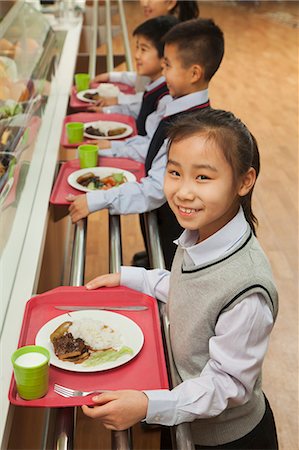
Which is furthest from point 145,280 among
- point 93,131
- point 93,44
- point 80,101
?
point 93,44

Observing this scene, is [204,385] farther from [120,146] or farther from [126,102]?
[126,102]

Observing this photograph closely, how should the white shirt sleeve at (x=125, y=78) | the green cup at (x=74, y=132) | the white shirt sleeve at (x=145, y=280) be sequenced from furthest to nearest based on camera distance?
the white shirt sleeve at (x=125, y=78) < the green cup at (x=74, y=132) < the white shirt sleeve at (x=145, y=280)

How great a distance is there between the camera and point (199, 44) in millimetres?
2234

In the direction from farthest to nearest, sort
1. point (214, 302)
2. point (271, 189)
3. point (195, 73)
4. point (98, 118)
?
point (271, 189) → point (98, 118) → point (195, 73) → point (214, 302)

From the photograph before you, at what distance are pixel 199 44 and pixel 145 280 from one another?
3.47 ft

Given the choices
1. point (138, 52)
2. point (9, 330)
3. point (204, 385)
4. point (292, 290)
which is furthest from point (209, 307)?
point (292, 290)

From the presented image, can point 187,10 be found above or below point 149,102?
above

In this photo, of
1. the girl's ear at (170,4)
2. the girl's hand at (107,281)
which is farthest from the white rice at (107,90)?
the girl's hand at (107,281)

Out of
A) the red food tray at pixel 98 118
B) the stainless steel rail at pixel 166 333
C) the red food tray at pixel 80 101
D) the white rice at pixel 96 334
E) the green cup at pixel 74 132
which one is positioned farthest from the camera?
the red food tray at pixel 80 101

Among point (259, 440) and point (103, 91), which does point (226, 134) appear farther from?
point (103, 91)

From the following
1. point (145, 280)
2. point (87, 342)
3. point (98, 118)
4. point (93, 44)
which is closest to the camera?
point (87, 342)

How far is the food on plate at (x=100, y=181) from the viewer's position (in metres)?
2.21

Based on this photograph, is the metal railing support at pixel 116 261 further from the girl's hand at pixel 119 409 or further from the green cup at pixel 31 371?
the green cup at pixel 31 371

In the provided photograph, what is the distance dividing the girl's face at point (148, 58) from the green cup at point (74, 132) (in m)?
0.43
